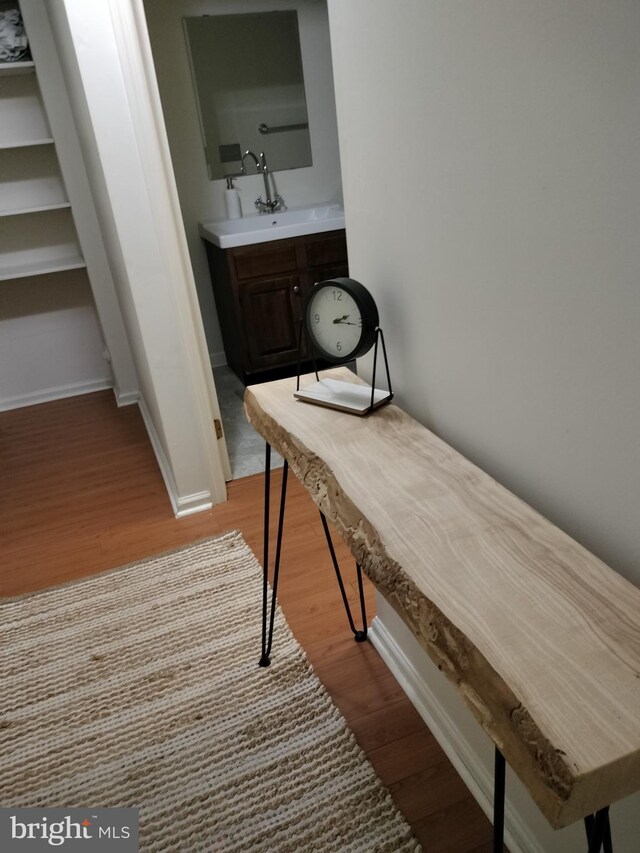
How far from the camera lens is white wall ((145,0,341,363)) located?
326 centimetres

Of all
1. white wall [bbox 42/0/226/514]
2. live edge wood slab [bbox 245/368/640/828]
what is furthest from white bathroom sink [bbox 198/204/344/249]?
live edge wood slab [bbox 245/368/640/828]

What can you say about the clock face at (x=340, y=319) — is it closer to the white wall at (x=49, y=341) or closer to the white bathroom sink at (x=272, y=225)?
the white bathroom sink at (x=272, y=225)

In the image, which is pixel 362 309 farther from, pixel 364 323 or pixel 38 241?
pixel 38 241

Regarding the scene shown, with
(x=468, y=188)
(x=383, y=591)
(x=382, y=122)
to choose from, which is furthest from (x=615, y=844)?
(x=382, y=122)

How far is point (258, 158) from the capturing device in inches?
141

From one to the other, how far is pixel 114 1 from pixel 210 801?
2.10 metres

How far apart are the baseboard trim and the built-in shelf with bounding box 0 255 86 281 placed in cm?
252

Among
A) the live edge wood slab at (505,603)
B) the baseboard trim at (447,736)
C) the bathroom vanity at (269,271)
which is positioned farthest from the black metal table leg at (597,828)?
the bathroom vanity at (269,271)

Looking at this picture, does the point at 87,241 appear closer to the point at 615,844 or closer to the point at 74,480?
the point at 74,480

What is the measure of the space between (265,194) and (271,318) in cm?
83

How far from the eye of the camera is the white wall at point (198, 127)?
3.26 metres

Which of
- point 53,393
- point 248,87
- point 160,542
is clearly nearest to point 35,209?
point 53,393

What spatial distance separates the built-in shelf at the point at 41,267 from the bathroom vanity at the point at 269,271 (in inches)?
27.8

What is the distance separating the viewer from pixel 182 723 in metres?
1.53
